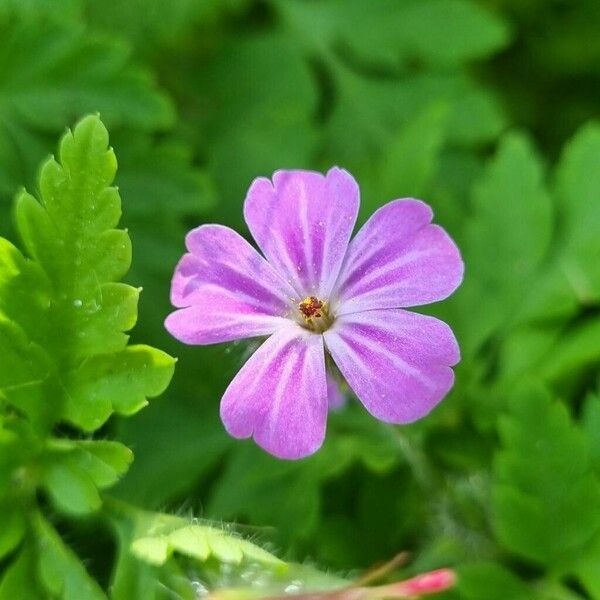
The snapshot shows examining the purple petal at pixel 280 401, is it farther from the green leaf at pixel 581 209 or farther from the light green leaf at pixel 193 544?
the green leaf at pixel 581 209

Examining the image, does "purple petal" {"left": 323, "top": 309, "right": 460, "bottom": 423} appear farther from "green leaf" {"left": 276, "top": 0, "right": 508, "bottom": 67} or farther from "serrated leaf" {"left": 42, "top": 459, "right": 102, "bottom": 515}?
"green leaf" {"left": 276, "top": 0, "right": 508, "bottom": 67}

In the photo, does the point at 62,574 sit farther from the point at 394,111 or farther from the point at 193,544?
the point at 394,111

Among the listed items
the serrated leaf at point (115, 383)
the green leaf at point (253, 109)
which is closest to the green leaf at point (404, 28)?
the green leaf at point (253, 109)

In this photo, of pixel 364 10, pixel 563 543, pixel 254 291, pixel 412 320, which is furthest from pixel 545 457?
pixel 364 10

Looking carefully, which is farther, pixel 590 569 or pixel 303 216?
pixel 590 569

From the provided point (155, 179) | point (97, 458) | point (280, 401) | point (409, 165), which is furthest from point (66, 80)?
point (280, 401)

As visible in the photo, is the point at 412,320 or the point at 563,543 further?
the point at 563,543

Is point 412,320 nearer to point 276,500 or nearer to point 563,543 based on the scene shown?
point 563,543
